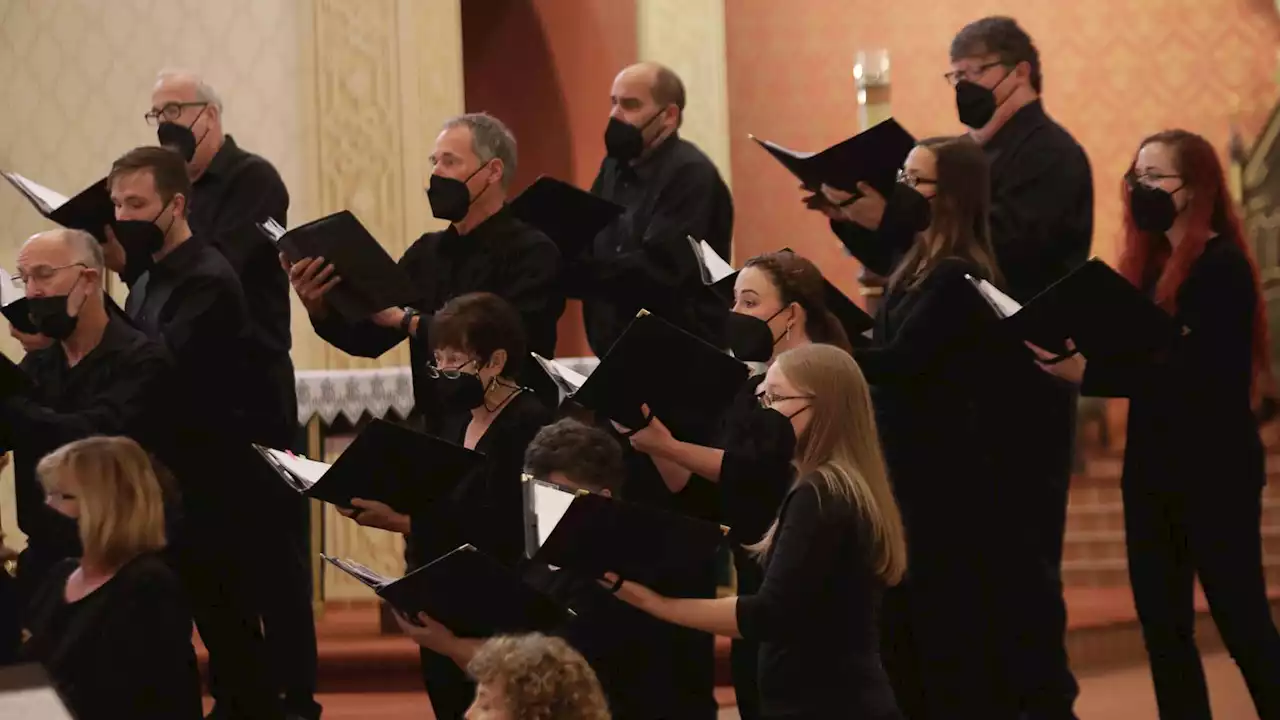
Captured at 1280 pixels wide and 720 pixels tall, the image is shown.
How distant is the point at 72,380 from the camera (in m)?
4.61

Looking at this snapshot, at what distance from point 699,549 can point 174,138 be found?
2.50m

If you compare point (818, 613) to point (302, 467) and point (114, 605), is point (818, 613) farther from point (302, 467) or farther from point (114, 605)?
point (114, 605)

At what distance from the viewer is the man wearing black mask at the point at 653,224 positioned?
4.73 meters

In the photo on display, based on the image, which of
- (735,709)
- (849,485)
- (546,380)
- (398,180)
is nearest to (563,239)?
(546,380)

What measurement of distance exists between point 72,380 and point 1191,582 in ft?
8.92

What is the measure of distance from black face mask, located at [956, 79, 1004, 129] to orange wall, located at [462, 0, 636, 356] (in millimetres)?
4197

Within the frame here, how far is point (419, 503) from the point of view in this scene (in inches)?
153

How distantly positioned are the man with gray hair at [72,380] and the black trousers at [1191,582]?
7.77 feet

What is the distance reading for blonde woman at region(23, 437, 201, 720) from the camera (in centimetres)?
393

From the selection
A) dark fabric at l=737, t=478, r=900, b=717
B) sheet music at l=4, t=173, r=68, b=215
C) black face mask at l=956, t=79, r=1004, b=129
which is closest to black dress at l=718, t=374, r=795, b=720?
dark fabric at l=737, t=478, r=900, b=717

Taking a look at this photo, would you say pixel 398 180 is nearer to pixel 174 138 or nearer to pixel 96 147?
pixel 96 147

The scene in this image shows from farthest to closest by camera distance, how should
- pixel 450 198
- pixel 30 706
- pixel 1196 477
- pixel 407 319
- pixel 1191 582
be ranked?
pixel 450 198, pixel 407 319, pixel 1191 582, pixel 1196 477, pixel 30 706

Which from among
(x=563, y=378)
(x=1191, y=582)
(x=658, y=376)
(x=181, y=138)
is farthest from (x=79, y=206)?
(x=1191, y=582)

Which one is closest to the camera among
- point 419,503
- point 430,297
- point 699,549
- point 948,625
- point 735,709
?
point 699,549
